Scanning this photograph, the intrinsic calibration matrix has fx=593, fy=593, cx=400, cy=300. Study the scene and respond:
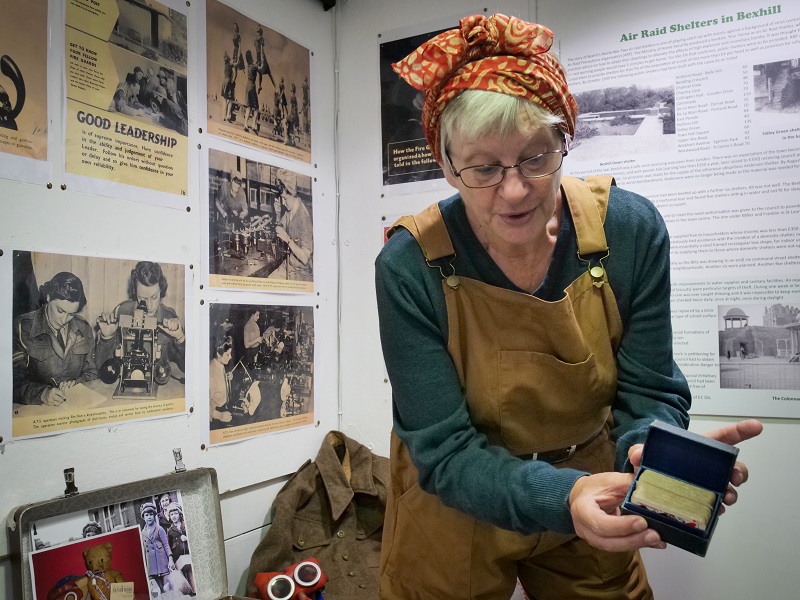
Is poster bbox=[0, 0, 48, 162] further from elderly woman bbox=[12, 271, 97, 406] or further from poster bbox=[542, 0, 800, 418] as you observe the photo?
poster bbox=[542, 0, 800, 418]

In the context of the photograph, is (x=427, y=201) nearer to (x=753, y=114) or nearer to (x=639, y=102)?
(x=639, y=102)

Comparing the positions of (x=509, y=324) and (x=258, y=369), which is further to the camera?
(x=258, y=369)

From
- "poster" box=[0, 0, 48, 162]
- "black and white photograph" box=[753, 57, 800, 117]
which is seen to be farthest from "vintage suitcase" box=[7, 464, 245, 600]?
"black and white photograph" box=[753, 57, 800, 117]

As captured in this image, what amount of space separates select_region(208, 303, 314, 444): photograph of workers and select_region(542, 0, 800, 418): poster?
44.6 inches

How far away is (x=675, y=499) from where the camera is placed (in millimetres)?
806

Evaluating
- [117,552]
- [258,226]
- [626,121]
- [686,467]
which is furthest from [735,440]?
[258,226]

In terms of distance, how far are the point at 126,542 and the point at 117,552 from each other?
1.1 inches

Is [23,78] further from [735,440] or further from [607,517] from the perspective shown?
[735,440]

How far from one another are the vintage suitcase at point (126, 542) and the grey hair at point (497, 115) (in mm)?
1189

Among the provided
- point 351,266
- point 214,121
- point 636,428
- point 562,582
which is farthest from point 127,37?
point 562,582

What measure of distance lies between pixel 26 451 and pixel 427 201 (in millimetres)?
1416

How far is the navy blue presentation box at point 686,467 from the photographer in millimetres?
796

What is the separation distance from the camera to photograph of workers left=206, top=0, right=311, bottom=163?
5.98 feet

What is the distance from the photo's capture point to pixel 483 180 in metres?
0.98
